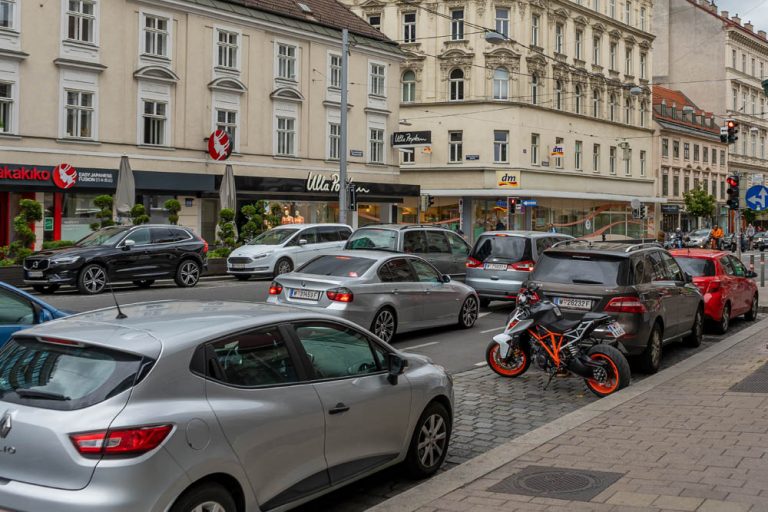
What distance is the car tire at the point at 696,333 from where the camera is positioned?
1354 cm

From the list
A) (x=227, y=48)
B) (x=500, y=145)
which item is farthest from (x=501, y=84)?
(x=227, y=48)

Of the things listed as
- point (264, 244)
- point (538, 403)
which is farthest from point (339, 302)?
point (264, 244)

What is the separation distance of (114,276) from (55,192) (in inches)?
443

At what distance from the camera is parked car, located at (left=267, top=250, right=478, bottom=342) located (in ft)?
41.1

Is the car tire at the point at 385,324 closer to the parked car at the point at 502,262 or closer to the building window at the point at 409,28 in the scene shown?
the parked car at the point at 502,262

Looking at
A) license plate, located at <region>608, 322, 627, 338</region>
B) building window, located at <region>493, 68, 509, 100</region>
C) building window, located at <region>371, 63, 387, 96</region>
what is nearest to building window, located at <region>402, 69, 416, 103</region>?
building window, located at <region>493, 68, 509, 100</region>

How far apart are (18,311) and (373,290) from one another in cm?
564

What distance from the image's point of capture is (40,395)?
14.9ft

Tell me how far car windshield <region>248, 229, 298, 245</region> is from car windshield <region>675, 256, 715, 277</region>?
524 inches

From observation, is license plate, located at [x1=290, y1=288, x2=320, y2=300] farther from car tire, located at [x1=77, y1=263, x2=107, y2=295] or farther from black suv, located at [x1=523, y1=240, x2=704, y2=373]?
car tire, located at [x1=77, y1=263, x2=107, y2=295]

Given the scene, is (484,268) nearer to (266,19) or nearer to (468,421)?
(468,421)

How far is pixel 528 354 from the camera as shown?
10609 millimetres

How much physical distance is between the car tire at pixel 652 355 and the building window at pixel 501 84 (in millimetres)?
42610

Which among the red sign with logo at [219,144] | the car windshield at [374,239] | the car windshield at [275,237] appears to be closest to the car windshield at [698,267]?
the car windshield at [374,239]
